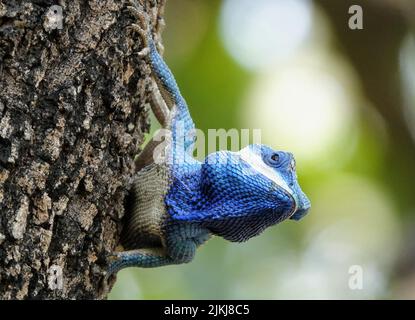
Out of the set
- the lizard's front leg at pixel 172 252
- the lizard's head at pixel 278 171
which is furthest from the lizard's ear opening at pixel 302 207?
the lizard's front leg at pixel 172 252

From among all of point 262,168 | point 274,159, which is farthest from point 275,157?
point 262,168

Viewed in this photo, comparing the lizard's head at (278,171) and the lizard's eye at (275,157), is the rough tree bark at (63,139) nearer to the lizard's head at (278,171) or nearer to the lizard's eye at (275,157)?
the lizard's head at (278,171)

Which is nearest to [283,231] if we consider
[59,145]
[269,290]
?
[269,290]

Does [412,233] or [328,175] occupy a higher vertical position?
[328,175]

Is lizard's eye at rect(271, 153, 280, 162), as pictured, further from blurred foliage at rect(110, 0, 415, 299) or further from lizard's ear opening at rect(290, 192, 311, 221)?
blurred foliage at rect(110, 0, 415, 299)


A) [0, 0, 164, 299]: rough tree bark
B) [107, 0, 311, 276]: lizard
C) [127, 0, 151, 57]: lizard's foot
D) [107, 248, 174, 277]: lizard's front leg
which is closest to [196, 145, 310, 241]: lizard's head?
[107, 0, 311, 276]: lizard

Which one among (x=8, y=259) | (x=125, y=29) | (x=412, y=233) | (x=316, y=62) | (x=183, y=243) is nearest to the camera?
(x=8, y=259)

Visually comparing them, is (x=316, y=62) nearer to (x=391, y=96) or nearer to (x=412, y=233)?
(x=391, y=96)

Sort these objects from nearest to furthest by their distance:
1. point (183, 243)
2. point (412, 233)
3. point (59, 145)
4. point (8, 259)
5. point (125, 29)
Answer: point (8, 259) → point (59, 145) → point (125, 29) → point (183, 243) → point (412, 233)
